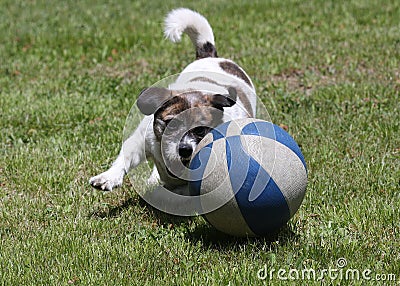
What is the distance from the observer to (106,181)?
17.0ft

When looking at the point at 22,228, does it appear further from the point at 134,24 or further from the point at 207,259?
the point at 134,24

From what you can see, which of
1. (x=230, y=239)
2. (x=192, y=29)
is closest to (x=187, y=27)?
(x=192, y=29)

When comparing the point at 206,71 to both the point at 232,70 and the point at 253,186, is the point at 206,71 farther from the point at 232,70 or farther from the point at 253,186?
the point at 253,186

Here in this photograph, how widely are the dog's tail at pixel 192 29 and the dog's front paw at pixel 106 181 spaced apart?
188 centimetres

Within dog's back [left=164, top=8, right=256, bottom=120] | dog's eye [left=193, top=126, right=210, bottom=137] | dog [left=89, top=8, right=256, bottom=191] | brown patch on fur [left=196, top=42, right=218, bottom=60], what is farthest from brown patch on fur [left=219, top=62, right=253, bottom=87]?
dog's eye [left=193, top=126, right=210, bottom=137]

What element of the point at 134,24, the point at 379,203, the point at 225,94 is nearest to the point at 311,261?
the point at 379,203

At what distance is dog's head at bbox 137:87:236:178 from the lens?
4.92 m

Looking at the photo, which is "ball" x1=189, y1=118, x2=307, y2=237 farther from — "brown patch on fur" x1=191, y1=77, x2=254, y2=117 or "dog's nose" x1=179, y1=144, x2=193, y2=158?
"brown patch on fur" x1=191, y1=77, x2=254, y2=117

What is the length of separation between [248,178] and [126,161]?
5.05ft

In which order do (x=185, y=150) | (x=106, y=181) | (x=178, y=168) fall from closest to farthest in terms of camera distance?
(x=185, y=150) → (x=178, y=168) → (x=106, y=181)

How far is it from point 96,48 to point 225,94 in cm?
563

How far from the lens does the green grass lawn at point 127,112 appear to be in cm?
429

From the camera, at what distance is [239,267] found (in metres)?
4.15

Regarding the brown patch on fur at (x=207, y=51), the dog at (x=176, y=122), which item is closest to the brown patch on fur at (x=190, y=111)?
the dog at (x=176, y=122)
